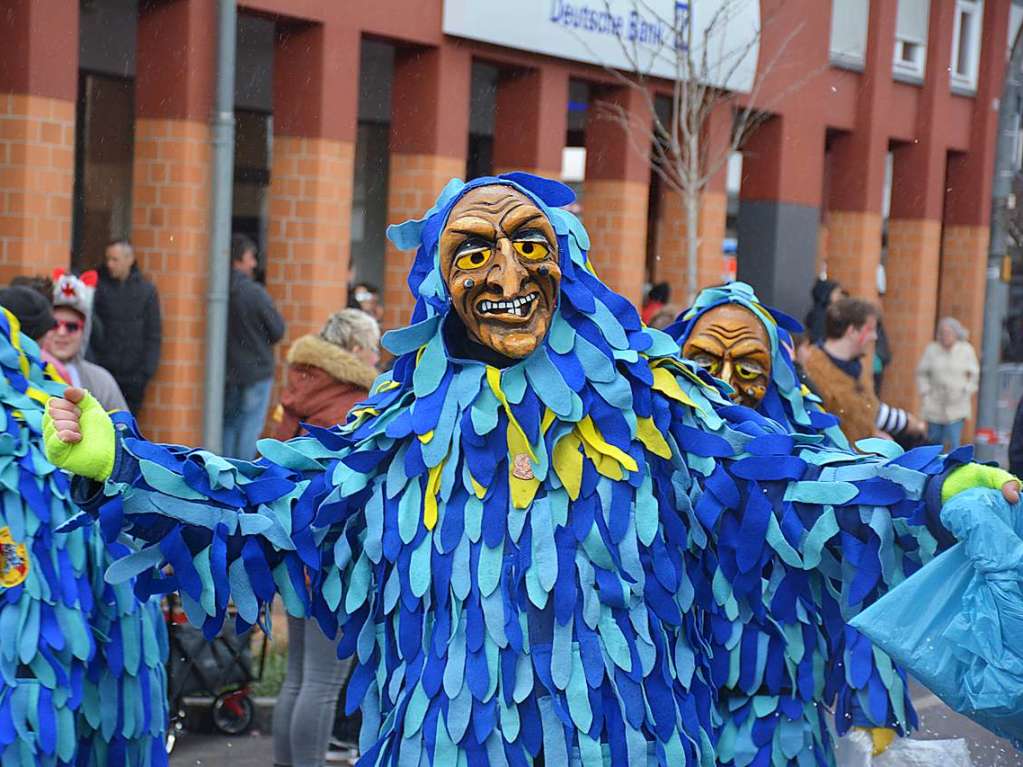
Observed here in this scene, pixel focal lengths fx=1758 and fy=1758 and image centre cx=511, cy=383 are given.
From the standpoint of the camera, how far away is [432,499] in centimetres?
336

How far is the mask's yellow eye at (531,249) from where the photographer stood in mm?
3352

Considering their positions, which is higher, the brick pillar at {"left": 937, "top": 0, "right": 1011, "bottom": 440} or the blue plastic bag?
the brick pillar at {"left": 937, "top": 0, "right": 1011, "bottom": 440}

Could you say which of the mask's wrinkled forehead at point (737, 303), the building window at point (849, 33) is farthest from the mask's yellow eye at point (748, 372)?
the building window at point (849, 33)

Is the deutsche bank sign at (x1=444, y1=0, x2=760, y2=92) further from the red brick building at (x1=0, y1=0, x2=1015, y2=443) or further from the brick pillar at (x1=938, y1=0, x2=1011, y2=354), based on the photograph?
the brick pillar at (x1=938, y1=0, x2=1011, y2=354)

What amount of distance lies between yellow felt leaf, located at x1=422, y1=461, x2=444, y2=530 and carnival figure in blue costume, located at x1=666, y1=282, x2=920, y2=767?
0.70 m

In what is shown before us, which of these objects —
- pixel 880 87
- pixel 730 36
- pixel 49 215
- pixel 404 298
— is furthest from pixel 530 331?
pixel 880 87

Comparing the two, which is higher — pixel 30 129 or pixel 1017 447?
pixel 30 129

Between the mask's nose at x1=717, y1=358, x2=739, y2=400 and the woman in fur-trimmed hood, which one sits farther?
the woman in fur-trimmed hood

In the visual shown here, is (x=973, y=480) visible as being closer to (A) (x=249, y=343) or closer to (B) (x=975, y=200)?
(A) (x=249, y=343)

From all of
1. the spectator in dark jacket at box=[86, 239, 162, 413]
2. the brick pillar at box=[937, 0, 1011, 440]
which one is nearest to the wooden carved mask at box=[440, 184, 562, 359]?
the spectator in dark jacket at box=[86, 239, 162, 413]

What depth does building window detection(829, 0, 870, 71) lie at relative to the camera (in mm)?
17984

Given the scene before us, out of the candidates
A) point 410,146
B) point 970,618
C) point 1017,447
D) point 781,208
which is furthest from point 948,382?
point 970,618

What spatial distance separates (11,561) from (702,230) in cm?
1256

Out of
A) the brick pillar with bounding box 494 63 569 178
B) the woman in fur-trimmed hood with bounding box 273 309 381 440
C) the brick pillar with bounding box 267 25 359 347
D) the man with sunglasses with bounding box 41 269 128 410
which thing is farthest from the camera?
the brick pillar with bounding box 494 63 569 178
